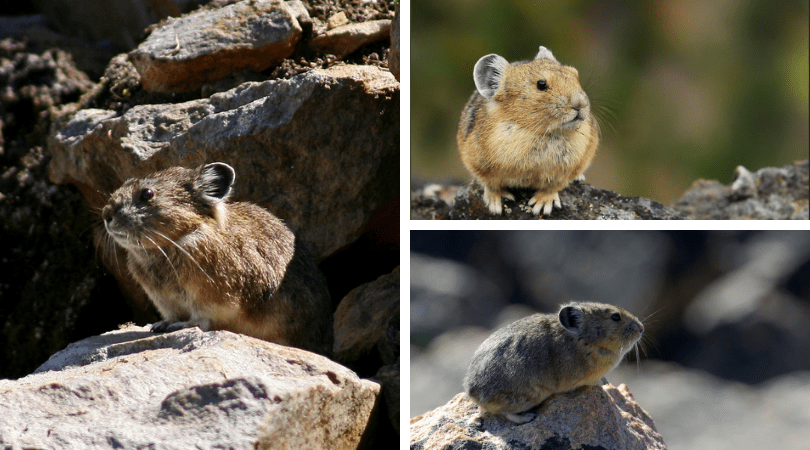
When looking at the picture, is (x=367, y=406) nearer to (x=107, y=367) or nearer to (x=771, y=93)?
(x=107, y=367)

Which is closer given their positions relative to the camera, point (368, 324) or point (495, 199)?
point (495, 199)

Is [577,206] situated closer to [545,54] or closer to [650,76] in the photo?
[545,54]

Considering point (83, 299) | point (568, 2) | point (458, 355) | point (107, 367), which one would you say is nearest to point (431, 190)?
point (458, 355)

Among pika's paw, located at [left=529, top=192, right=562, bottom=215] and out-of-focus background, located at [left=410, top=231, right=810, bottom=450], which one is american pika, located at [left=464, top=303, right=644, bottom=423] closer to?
out-of-focus background, located at [left=410, top=231, right=810, bottom=450]

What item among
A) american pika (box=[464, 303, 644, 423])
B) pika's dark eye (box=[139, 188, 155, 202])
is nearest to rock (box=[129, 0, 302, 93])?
pika's dark eye (box=[139, 188, 155, 202])

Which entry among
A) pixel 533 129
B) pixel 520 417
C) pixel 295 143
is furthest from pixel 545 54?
pixel 295 143

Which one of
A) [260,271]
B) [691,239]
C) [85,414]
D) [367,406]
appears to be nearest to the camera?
[85,414]
